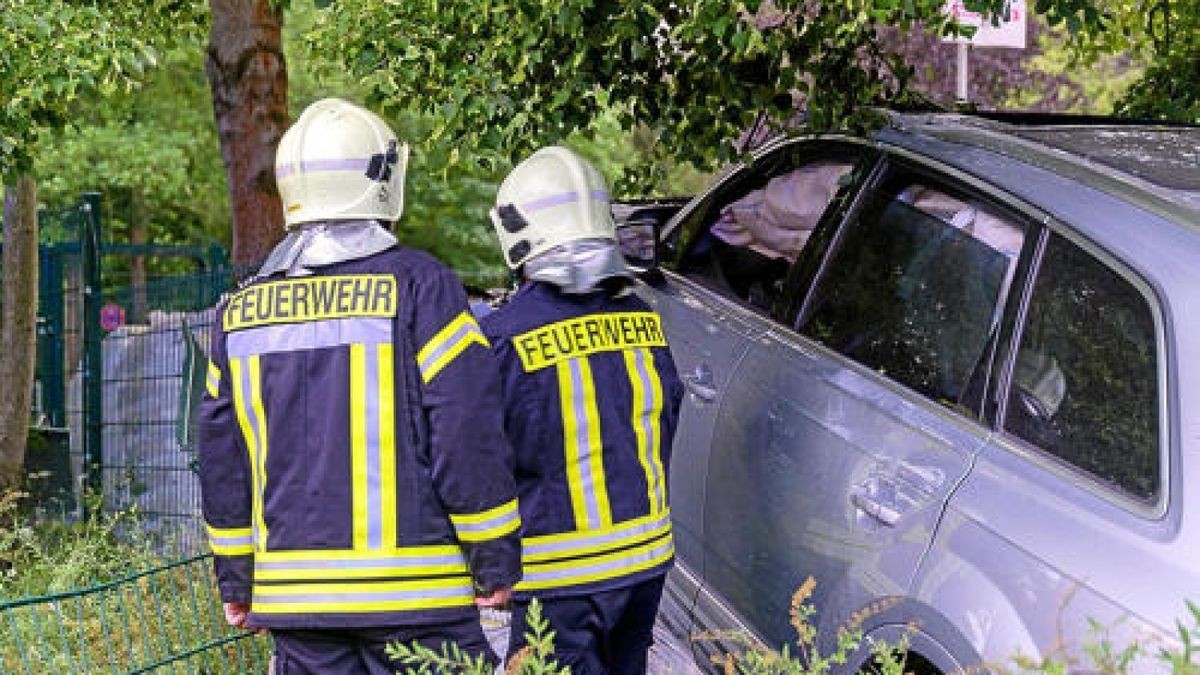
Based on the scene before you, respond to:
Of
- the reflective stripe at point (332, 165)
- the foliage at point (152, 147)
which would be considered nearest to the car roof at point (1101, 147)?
the reflective stripe at point (332, 165)

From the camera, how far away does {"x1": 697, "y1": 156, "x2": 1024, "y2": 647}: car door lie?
3.62m

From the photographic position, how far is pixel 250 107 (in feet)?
25.5

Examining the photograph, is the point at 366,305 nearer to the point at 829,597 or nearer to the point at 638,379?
the point at 638,379

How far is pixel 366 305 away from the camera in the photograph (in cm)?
343

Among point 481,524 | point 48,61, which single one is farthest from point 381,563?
point 48,61

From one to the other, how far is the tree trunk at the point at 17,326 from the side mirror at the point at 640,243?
4.83m

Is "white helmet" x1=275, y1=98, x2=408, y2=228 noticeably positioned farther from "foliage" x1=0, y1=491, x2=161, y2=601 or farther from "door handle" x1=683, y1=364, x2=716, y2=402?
"foliage" x1=0, y1=491, x2=161, y2=601

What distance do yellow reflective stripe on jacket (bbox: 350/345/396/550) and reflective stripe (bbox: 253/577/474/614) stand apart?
0.09 m

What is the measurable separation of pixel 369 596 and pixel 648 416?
88cm

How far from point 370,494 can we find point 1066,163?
167 cm

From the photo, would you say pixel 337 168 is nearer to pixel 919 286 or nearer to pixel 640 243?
pixel 919 286

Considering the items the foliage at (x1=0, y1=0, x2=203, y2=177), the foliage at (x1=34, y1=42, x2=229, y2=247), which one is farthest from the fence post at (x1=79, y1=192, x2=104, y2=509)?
the foliage at (x1=34, y1=42, x2=229, y2=247)

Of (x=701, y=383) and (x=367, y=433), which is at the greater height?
(x=367, y=433)

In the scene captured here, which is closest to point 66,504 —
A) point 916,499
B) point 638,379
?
point 638,379
